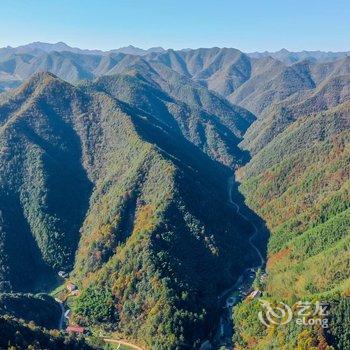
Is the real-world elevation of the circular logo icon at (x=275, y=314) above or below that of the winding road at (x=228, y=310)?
above

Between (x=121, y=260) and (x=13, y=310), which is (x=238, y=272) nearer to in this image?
(x=121, y=260)

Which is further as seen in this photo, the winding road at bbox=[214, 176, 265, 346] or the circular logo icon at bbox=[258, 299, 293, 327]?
the winding road at bbox=[214, 176, 265, 346]

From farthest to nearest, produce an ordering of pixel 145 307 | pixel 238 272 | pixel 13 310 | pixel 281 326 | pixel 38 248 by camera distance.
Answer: pixel 38 248, pixel 238 272, pixel 145 307, pixel 13 310, pixel 281 326

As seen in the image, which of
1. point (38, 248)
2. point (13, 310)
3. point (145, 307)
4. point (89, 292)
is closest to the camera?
point (13, 310)

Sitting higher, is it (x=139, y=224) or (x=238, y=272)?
(x=139, y=224)

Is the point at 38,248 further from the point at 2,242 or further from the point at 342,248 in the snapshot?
the point at 342,248

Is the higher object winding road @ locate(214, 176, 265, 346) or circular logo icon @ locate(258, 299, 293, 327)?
circular logo icon @ locate(258, 299, 293, 327)

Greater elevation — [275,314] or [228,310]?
[275,314]

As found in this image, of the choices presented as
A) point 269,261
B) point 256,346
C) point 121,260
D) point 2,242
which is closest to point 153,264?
point 121,260

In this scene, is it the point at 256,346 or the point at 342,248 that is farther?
the point at 342,248

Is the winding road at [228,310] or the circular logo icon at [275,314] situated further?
the winding road at [228,310]

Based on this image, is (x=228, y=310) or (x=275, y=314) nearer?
(x=275, y=314)
